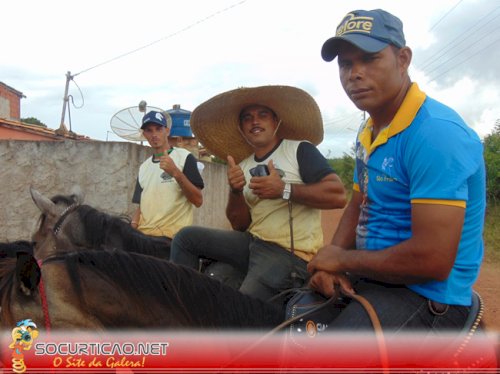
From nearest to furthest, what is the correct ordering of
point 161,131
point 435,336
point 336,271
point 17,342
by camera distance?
point 17,342 → point 435,336 → point 336,271 → point 161,131

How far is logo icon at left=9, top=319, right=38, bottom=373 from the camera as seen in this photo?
1461 mm

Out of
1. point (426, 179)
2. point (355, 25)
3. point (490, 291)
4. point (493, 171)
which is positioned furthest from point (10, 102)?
point (426, 179)

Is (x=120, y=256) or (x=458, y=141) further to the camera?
(x=120, y=256)

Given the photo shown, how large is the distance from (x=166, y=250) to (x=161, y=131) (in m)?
1.55

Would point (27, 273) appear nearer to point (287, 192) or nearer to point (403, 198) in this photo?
point (403, 198)

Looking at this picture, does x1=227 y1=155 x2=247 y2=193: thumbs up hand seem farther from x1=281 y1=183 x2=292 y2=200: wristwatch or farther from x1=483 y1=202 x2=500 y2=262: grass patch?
x1=483 y1=202 x2=500 y2=262: grass patch

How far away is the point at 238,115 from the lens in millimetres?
3387

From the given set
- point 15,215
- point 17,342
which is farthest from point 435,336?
point 15,215

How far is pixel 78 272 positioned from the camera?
1.64 meters

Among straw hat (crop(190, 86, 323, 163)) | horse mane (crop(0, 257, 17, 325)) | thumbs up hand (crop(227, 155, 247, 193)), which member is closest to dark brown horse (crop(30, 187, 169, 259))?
straw hat (crop(190, 86, 323, 163))

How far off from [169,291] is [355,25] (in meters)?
1.35

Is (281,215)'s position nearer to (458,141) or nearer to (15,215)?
(458,141)

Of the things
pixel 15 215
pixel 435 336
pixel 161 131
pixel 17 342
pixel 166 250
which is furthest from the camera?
pixel 15 215

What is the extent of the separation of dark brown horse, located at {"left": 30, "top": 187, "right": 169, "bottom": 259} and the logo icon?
217 cm
